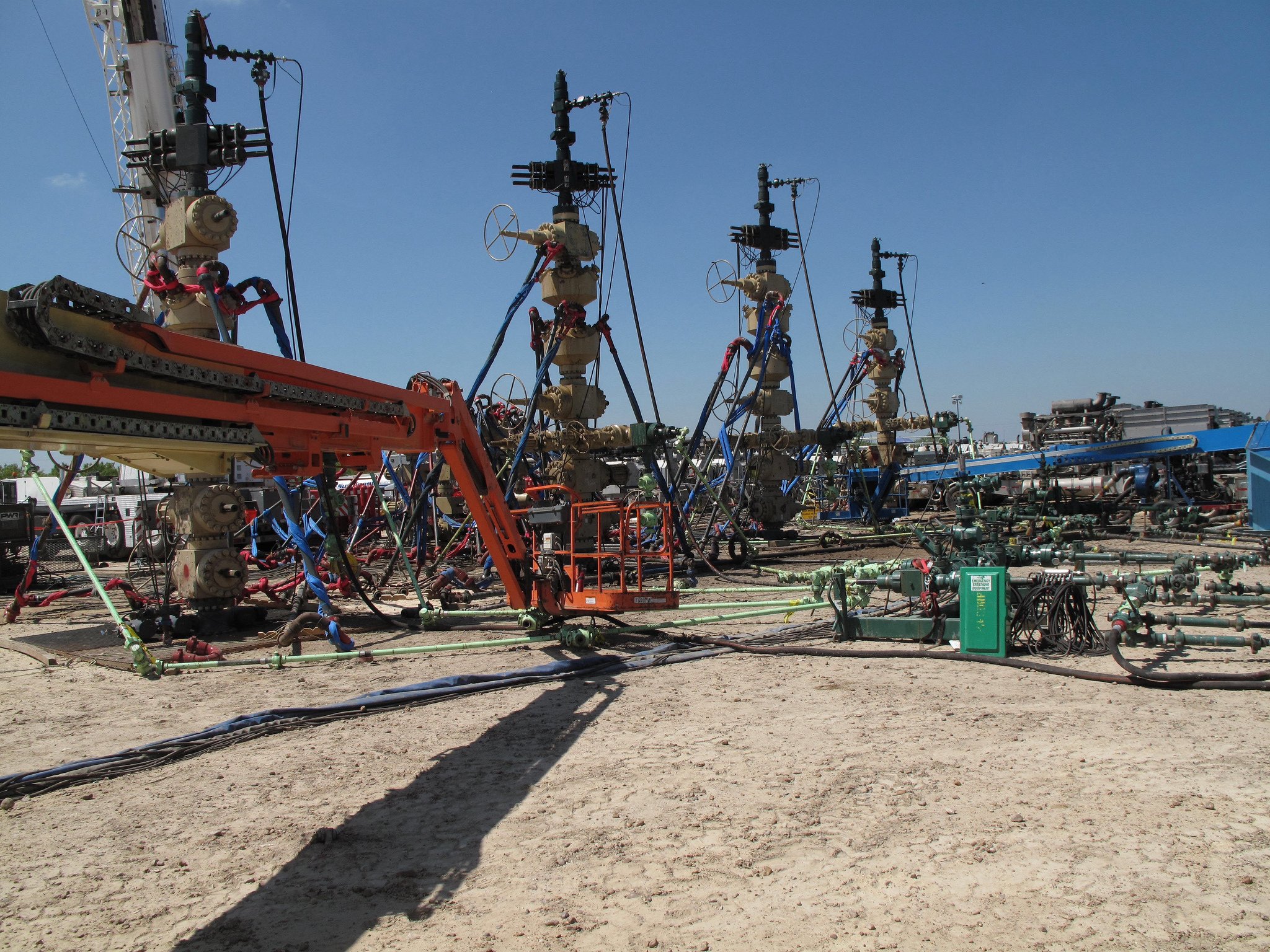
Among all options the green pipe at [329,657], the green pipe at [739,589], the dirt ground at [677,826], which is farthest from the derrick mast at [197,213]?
the green pipe at [739,589]

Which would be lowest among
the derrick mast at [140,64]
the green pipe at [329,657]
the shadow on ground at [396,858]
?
the shadow on ground at [396,858]

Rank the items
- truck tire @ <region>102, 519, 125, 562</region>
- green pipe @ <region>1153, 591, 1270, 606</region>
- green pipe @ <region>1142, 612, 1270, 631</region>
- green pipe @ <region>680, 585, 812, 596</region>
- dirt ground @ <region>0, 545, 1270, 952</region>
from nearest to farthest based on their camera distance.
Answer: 1. dirt ground @ <region>0, 545, 1270, 952</region>
2. green pipe @ <region>1142, 612, 1270, 631</region>
3. green pipe @ <region>1153, 591, 1270, 606</region>
4. green pipe @ <region>680, 585, 812, 596</region>
5. truck tire @ <region>102, 519, 125, 562</region>

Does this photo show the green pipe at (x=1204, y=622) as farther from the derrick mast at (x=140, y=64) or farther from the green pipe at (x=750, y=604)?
the derrick mast at (x=140, y=64)

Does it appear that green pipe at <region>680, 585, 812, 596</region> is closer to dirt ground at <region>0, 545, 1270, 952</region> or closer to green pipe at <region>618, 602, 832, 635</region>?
green pipe at <region>618, 602, 832, 635</region>

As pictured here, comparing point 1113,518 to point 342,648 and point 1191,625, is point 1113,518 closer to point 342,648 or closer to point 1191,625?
point 1191,625

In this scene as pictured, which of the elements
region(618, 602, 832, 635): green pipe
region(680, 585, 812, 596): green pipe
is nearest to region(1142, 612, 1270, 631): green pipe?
region(618, 602, 832, 635): green pipe

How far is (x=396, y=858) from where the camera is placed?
199 inches

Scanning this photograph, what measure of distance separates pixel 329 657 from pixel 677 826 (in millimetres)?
6267

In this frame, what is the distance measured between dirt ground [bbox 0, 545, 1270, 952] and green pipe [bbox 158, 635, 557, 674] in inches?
63.8

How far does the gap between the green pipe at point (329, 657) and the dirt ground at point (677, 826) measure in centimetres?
162

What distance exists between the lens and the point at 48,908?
458 centimetres

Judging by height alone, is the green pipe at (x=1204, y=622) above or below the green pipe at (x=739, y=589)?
below

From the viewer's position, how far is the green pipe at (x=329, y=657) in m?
10.1

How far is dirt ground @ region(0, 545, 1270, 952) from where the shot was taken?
422cm
